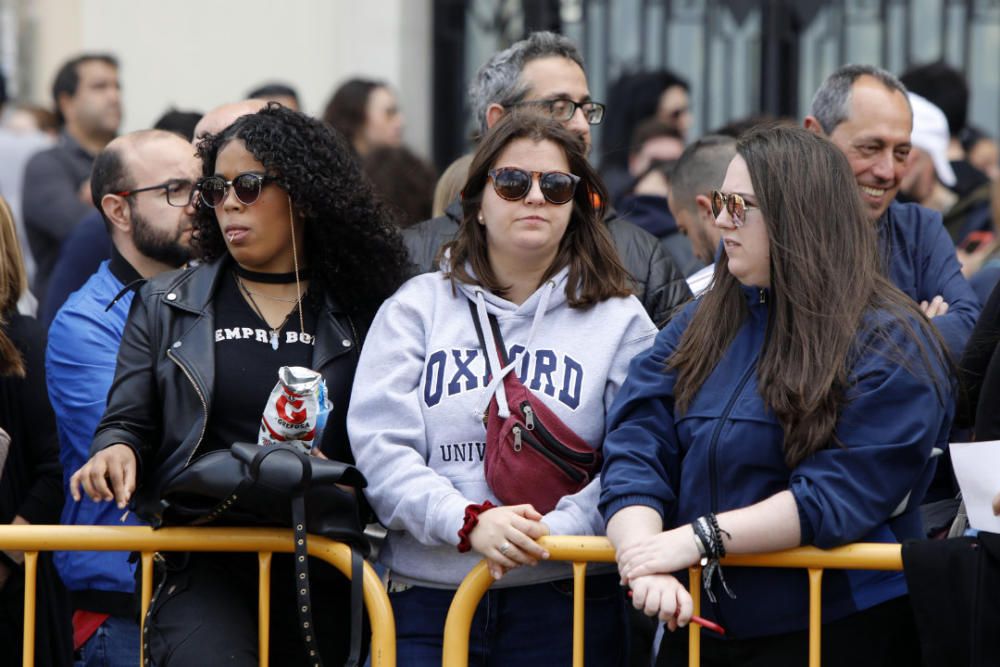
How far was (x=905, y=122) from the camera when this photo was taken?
480cm

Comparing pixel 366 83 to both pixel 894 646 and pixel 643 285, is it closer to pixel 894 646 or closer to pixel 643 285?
pixel 643 285

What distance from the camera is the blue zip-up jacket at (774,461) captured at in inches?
133

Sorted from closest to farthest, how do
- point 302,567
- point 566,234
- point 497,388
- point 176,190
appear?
point 302,567
point 497,388
point 566,234
point 176,190

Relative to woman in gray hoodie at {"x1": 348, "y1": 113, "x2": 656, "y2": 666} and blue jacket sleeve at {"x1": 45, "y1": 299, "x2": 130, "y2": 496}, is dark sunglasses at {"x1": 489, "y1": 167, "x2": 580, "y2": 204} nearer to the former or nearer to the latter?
woman in gray hoodie at {"x1": 348, "y1": 113, "x2": 656, "y2": 666}

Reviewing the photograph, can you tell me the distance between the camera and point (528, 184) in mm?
3850

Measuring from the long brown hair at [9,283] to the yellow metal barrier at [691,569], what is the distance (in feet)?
4.73

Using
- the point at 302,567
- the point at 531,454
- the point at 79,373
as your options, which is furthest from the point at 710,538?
the point at 79,373

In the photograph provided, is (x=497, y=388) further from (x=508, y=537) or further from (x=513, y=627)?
(x=513, y=627)

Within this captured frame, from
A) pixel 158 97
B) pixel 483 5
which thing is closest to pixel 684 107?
pixel 483 5

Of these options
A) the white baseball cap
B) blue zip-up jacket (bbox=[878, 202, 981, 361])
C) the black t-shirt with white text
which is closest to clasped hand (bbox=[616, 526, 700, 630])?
the black t-shirt with white text

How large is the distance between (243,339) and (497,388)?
682 millimetres

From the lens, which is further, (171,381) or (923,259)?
(923,259)

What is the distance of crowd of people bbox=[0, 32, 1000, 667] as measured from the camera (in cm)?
345

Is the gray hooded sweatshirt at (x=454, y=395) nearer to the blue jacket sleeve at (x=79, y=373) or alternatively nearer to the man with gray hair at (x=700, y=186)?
the blue jacket sleeve at (x=79, y=373)
